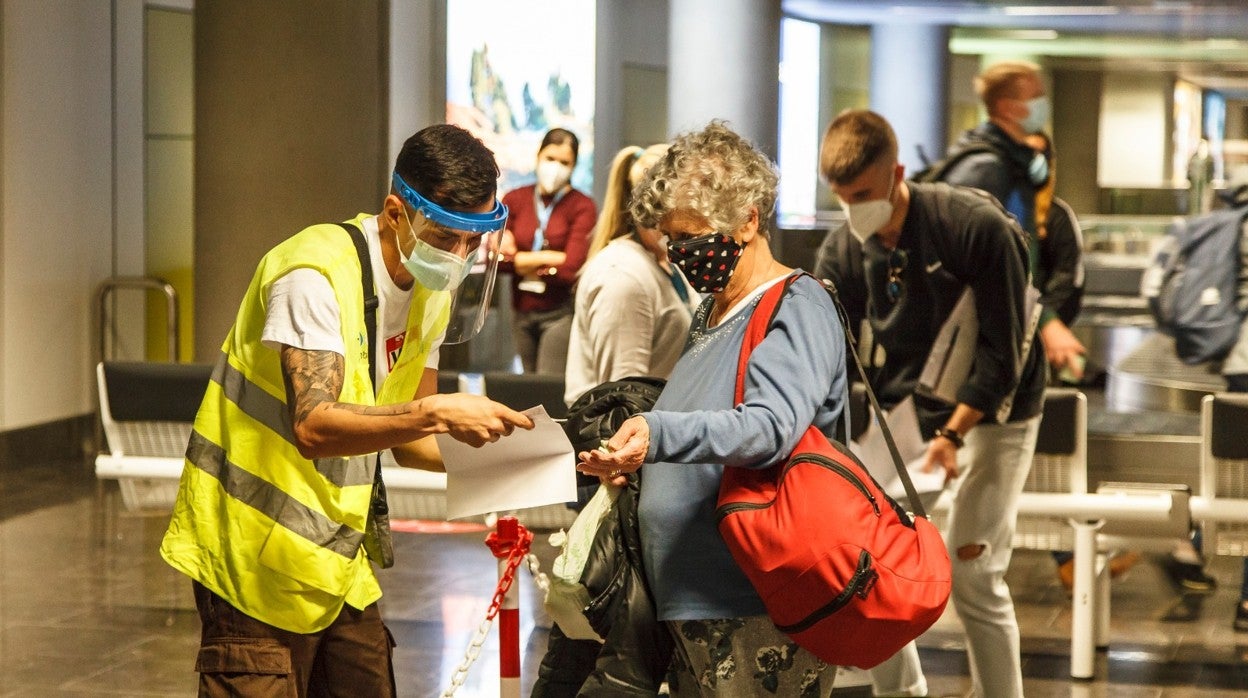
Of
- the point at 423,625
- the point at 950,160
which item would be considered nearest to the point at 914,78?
the point at 950,160

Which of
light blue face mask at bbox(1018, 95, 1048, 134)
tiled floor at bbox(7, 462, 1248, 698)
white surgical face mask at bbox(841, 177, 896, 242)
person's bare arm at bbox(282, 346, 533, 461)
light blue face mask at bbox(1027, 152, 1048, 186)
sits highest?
light blue face mask at bbox(1018, 95, 1048, 134)

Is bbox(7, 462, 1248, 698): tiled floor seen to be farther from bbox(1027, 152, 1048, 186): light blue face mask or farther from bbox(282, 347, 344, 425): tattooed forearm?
bbox(282, 347, 344, 425): tattooed forearm

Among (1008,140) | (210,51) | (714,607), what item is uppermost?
(210,51)

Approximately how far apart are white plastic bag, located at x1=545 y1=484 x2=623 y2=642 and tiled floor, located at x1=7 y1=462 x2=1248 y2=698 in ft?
5.71

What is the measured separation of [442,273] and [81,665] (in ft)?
11.7

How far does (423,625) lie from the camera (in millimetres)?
6383

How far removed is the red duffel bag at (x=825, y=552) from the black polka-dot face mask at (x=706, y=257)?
10 cm

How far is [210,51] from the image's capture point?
875 cm

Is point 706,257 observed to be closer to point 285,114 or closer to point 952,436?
point 952,436

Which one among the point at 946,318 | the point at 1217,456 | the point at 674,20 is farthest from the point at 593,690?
the point at 674,20

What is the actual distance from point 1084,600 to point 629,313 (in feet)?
7.81

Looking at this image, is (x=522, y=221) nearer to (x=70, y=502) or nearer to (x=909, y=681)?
(x=70, y=502)

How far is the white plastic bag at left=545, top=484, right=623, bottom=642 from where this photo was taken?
10.2 feet

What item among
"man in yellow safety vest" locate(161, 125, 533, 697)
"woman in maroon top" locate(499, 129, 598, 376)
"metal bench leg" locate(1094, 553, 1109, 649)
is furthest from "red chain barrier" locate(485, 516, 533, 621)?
"woman in maroon top" locate(499, 129, 598, 376)
